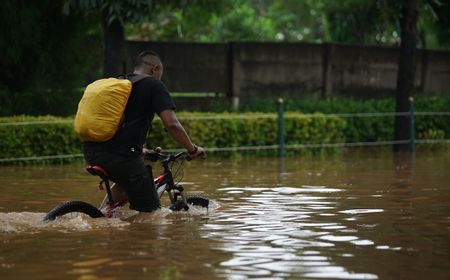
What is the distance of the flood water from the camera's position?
27.0 ft

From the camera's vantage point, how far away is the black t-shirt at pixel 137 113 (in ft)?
33.6

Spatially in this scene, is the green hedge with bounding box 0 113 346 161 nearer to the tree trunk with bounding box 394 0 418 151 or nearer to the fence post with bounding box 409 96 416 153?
the tree trunk with bounding box 394 0 418 151

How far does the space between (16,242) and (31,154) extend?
1113cm

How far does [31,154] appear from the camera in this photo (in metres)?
20.6

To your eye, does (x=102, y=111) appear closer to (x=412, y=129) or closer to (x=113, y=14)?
(x=113, y=14)

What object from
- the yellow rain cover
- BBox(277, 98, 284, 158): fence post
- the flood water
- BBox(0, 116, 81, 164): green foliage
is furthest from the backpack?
BBox(277, 98, 284, 158): fence post

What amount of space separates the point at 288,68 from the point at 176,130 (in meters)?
18.7

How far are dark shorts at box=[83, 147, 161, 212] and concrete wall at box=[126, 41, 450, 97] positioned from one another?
15238 mm

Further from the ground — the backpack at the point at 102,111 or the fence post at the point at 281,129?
the backpack at the point at 102,111

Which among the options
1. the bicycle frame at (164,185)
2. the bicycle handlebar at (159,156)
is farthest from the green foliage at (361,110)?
the bicycle handlebar at (159,156)

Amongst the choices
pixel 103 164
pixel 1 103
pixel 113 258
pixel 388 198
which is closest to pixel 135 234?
pixel 103 164

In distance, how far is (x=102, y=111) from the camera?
10102 millimetres

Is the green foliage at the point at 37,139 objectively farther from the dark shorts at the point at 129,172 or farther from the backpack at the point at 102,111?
the backpack at the point at 102,111

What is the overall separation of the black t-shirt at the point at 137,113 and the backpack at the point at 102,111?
0.28 feet
